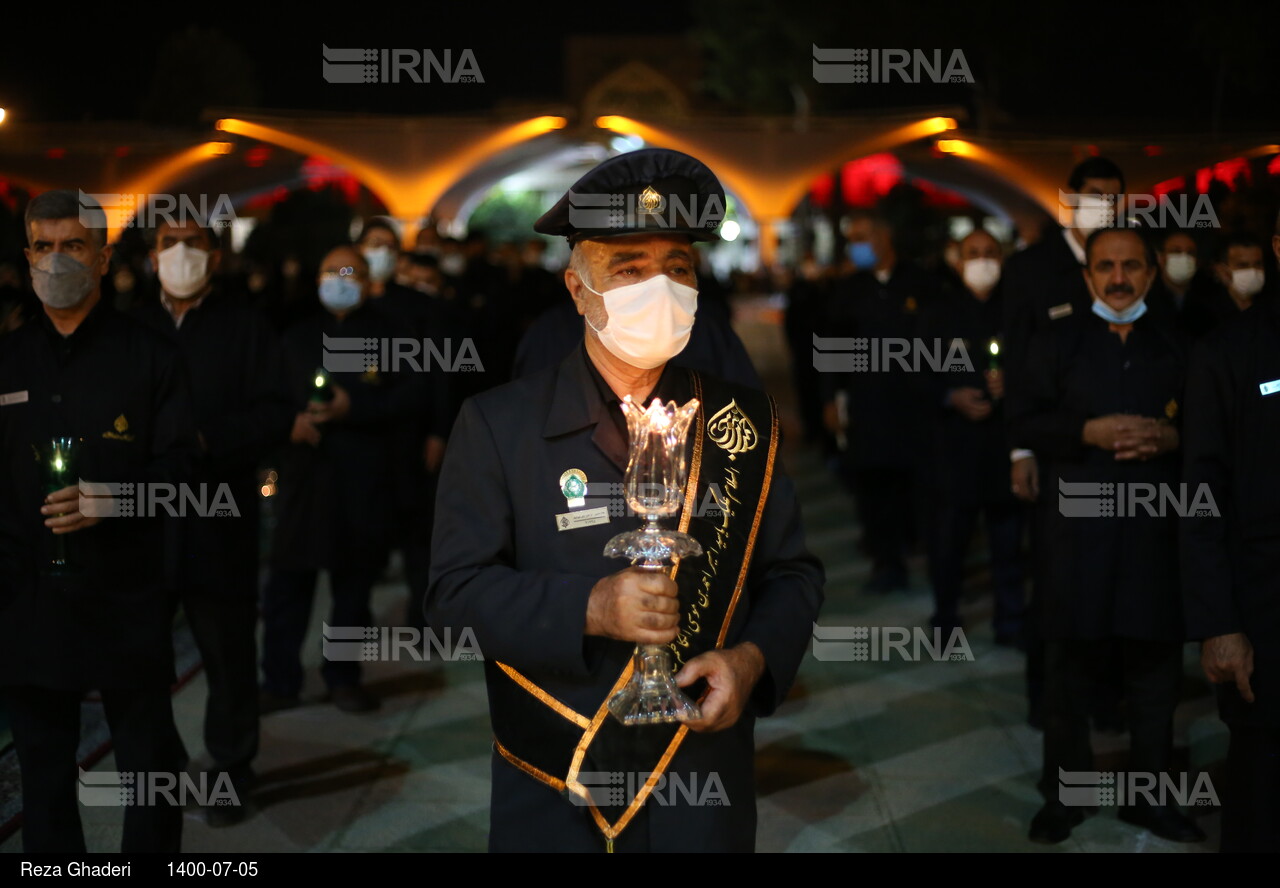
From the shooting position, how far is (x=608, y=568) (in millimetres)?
2799

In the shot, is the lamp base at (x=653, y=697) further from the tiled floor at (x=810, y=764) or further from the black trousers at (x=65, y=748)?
the tiled floor at (x=810, y=764)

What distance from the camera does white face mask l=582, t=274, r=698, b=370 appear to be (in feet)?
9.20

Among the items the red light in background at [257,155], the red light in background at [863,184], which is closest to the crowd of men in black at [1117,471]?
the red light in background at [257,155]

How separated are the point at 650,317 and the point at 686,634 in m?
0.64

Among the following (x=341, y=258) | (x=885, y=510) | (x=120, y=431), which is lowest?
(x=885, y=510)

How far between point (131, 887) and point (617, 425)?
2.60 meters

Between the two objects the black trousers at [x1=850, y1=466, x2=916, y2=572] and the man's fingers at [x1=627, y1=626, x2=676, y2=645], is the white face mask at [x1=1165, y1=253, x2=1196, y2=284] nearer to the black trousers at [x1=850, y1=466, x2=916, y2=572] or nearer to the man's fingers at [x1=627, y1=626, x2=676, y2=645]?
Result: the black trousers at [x1=850, y1=466, x2=916, y2=572]

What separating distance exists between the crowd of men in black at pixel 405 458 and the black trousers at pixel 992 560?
0.06 feet

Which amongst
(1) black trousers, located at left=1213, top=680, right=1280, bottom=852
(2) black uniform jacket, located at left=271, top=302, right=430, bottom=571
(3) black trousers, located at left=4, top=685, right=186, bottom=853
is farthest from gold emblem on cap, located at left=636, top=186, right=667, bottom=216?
(2) black uniform jacket, located at left=271, top=302, right=430, bottom=571

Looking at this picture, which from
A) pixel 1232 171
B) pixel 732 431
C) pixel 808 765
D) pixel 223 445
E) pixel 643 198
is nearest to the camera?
pixel 643 198

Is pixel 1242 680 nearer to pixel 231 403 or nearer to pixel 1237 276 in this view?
pixel 1237 276

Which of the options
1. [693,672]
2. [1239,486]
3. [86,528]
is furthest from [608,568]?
[1239,486]

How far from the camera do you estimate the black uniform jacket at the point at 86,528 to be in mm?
3967

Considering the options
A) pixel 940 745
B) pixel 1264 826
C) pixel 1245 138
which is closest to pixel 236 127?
pixel 1245 138
